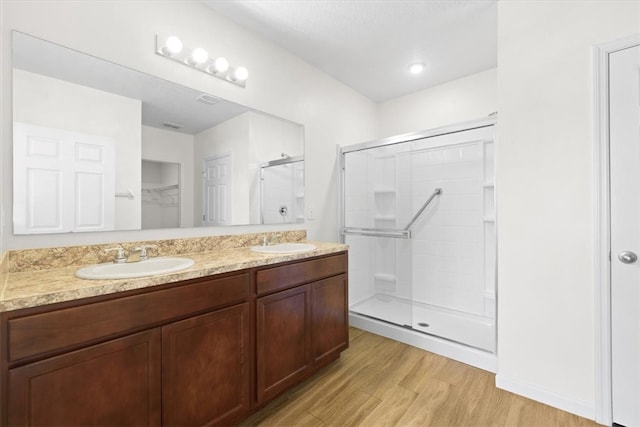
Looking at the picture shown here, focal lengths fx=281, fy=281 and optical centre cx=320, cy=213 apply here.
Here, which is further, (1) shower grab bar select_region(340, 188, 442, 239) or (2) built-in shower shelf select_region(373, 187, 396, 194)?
(2) built-in shower shelf select_region(373, 187, 396, 194)

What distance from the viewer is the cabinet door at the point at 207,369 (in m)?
1.19

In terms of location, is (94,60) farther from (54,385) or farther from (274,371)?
(274,371)

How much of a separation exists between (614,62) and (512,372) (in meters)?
1.87

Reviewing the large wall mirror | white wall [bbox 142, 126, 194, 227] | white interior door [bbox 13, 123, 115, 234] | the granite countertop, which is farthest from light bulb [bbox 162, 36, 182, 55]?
the granite countertop

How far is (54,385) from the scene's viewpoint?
0.93 metres

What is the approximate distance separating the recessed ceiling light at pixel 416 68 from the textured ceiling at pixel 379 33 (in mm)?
58

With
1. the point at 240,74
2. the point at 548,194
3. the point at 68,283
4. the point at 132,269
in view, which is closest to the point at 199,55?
the point at 240,74

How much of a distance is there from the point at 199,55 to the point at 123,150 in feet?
2.58

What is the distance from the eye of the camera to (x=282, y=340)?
166 centimetres

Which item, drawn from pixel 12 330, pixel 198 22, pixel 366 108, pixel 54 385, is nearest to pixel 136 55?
pixel 198 22

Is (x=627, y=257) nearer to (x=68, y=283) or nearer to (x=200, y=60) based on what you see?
(x=68, y=283)

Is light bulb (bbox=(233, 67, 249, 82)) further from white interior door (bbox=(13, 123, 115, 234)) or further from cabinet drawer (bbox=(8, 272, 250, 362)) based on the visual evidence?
cabinet drawer (bbox=(8, 272, 250, 362))

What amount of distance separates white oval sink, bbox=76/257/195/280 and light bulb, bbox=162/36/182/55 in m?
1.25

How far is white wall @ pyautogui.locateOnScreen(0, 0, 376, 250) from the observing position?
1286 millimetres
